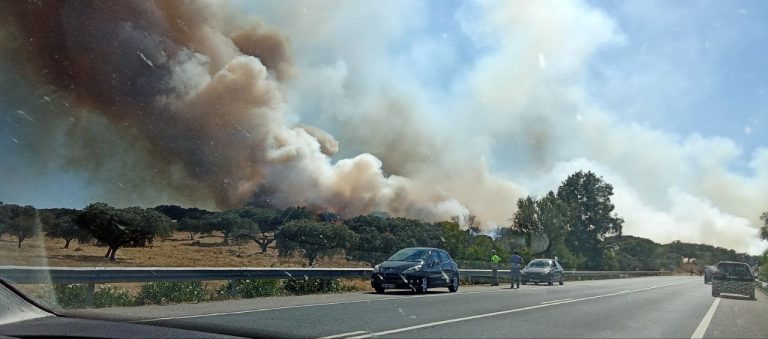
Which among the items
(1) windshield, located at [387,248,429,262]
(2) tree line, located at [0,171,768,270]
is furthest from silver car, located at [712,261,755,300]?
(1) windshield, located at [387,248,429,262]

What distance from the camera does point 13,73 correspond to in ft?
91.8

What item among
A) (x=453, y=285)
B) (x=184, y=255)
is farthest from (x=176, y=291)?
(x=184, y=255)

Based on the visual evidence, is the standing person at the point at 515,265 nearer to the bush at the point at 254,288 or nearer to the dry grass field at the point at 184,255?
the dry grass field at the point at 184,255

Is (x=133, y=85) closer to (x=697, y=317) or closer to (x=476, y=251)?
(x=476, y=251)

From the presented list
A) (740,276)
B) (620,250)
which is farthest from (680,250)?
(740,276)

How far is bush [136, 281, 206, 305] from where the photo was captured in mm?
12078

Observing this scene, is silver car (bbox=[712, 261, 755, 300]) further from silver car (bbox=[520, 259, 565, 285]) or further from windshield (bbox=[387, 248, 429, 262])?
windshield (bbox=[387, 248, 429, 262])

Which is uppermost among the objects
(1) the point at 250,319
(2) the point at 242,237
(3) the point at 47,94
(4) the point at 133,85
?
(4) the point at 133,85

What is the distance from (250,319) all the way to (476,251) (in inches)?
1317

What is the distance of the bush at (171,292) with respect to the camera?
12078 millimetres

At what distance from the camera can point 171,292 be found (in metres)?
12.7

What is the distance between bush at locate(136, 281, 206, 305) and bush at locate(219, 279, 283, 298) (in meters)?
1.09

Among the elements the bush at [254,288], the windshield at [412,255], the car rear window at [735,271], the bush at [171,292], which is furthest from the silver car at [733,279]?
the bush at [171,292]

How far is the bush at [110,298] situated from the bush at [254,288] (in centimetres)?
311
